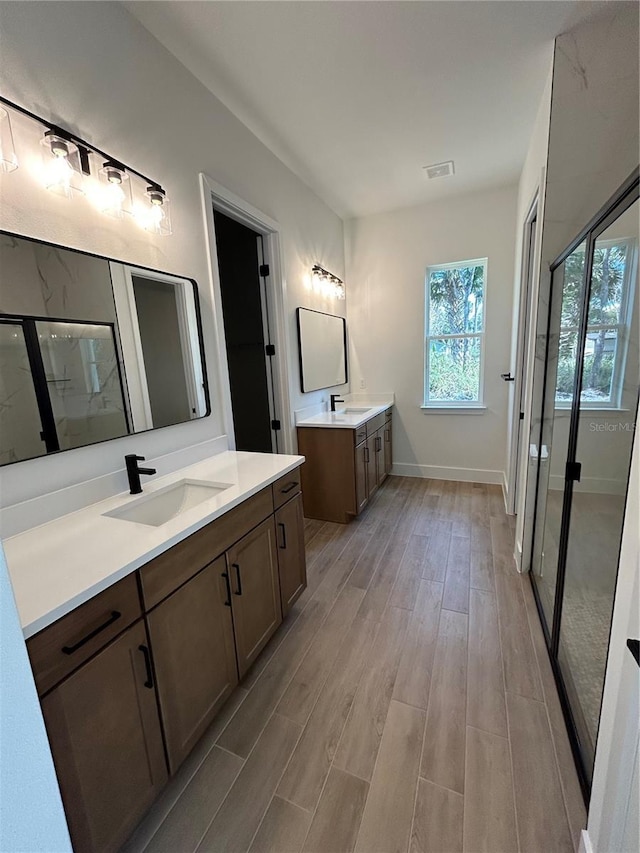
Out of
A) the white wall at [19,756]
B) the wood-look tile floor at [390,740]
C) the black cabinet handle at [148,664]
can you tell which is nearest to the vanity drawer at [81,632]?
the black cabinet handle at [148,664]

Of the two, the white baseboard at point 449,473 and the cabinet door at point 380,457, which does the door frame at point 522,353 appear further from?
the cabinet door at point 380,457

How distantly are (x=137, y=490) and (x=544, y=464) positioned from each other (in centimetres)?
214

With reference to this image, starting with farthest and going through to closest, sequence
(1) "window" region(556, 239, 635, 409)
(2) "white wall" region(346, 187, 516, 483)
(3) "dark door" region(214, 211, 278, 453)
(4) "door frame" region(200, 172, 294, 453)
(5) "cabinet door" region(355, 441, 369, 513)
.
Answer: (2) "white wall" region(346, 187, 516, 483)
(5) "cabinet door" region(355, 441, 369, 513)
(3) "dark door" region(214, 211, 278, 453)
(4) "door frame" region(200, 172, 294, 453)
(1) "window" region(556, 239, 635, 409)

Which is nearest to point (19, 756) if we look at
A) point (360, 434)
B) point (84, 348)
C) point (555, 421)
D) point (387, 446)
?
point (84, 348)

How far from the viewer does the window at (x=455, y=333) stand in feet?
12.1

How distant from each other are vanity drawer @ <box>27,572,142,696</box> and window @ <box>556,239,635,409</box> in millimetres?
1770

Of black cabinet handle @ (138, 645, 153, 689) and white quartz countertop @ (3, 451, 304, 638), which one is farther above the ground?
white quartz countertop @ (3, 451, 304, 638)

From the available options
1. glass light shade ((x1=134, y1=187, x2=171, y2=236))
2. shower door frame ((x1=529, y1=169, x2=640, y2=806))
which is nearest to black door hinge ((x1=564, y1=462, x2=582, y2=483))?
shower door frame ((x1=529, y1=169, x2=640, y2=806))

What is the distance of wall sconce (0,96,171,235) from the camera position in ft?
3.76

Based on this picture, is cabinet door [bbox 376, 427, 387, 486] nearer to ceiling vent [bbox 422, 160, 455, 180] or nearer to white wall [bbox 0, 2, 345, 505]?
white wall [bbox 0, 2, 345, 505]

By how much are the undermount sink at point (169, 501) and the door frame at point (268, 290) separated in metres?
0.56

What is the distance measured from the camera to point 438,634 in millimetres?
1844

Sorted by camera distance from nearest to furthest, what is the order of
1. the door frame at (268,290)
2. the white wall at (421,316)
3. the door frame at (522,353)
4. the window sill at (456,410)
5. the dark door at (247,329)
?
the door frame at (268,290) → the door frame at (522,353) → the dark door at (247,329) → the white wall at (421,316) → the window sill at (456,410)

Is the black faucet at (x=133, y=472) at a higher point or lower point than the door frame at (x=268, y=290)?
lower
